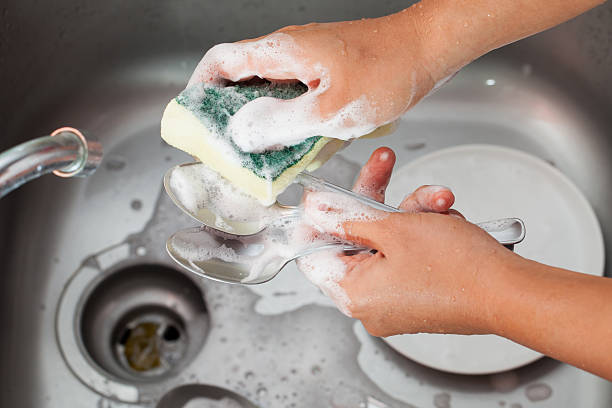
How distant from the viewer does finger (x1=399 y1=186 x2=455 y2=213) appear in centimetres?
59

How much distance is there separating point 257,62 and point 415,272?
245mm

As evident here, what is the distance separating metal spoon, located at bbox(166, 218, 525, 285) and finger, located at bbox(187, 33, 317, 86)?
0.52ft

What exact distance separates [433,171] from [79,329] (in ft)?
1.81

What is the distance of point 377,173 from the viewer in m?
0.64

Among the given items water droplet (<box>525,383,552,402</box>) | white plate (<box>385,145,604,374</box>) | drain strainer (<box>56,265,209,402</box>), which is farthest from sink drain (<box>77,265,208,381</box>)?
water droplet (<box>525,383,552,402</box>)

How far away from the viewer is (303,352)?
811mm

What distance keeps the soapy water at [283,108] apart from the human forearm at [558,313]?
0.19 meters

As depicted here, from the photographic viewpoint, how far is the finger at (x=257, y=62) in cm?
56

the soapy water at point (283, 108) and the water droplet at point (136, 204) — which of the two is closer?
the soapy water at point (283, 108)

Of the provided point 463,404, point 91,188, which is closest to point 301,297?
point 463,404

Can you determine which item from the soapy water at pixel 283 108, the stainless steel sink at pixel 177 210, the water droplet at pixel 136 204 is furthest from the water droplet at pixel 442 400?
the water droplet at pixel 136 204

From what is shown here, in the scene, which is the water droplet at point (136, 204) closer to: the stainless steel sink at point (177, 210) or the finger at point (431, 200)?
the stainless steel sink at point (177, 210)

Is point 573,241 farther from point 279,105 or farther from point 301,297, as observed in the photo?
point 279,105

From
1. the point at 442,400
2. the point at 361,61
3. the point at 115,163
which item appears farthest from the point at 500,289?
the point at 115,163
